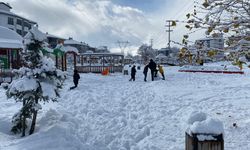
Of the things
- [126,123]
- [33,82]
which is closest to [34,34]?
[33,82]

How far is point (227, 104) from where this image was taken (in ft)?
32.8

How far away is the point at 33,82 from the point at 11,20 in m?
56.3

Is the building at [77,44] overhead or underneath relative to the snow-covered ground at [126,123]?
overhead

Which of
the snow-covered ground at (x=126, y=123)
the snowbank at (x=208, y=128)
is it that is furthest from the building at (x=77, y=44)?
the snowbank at (x=208, y=128)

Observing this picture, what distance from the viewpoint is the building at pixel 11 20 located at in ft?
182

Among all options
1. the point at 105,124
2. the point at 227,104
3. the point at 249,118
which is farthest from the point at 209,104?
the point at 105,124

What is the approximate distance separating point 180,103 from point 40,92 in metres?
5.51

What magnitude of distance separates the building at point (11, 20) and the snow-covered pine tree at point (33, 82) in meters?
52.3

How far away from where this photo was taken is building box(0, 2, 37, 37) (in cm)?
5562

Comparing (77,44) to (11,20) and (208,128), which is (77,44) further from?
(208,128)

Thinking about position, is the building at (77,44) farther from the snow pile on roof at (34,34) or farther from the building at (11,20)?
the snow pile on roof at (34,34)

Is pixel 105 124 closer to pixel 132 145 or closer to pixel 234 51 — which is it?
pixel 132 145

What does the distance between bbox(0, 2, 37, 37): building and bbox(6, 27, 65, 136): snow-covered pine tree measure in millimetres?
52336

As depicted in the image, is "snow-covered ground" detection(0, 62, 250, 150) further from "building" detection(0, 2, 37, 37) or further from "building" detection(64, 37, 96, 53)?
"building" detection(64, 37, 96, 53)
